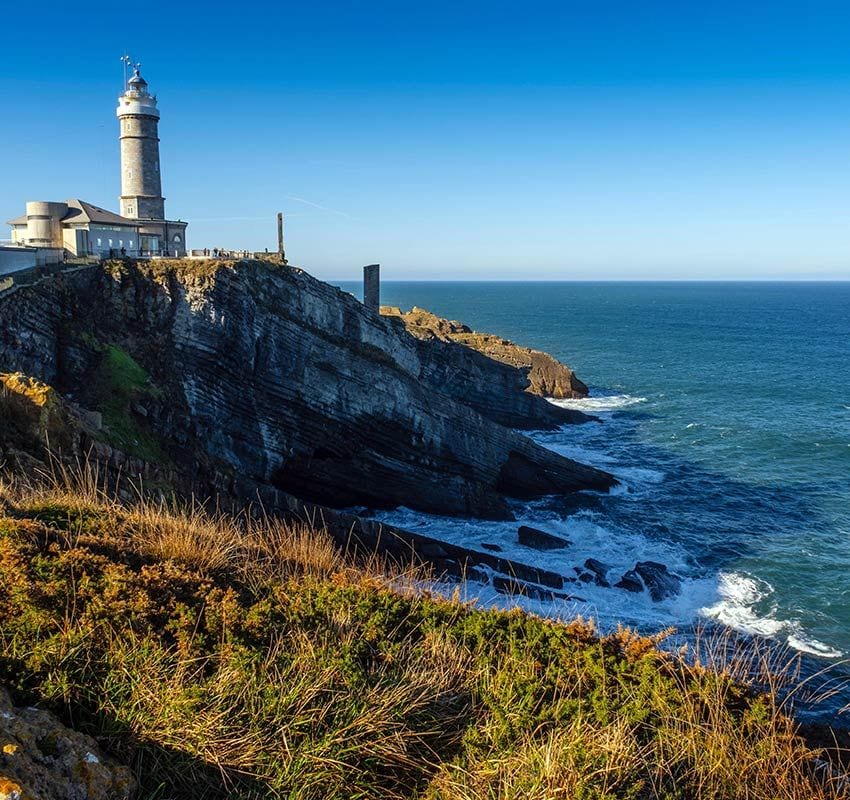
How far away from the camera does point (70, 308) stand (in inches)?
1023

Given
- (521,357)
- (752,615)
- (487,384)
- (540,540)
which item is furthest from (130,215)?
(752,615)

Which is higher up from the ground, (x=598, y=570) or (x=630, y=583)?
(x=598, y=570)

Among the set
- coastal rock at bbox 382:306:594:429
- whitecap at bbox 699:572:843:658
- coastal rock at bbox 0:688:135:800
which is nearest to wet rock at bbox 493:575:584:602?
whitecap at bbox 699:572:843:658

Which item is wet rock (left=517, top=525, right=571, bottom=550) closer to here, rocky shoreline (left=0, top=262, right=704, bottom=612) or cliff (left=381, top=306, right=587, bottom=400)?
rocky shoreline (left=0, top=262, right=704, bottom=612)

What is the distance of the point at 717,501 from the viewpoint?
3244cm

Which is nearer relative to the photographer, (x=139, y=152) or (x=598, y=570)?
(x=598, y=570)

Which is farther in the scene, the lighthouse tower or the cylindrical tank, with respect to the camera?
the lighthouse tower

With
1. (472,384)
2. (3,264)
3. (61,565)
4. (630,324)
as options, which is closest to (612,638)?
(61,565)

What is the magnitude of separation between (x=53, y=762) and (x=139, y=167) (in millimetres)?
45881

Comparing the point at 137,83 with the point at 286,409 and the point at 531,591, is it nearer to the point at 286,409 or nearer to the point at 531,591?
the point at 286,409

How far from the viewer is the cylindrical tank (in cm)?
3662

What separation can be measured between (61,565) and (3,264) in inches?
1037

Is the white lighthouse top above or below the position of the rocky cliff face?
above

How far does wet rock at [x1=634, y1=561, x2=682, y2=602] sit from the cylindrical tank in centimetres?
3429
